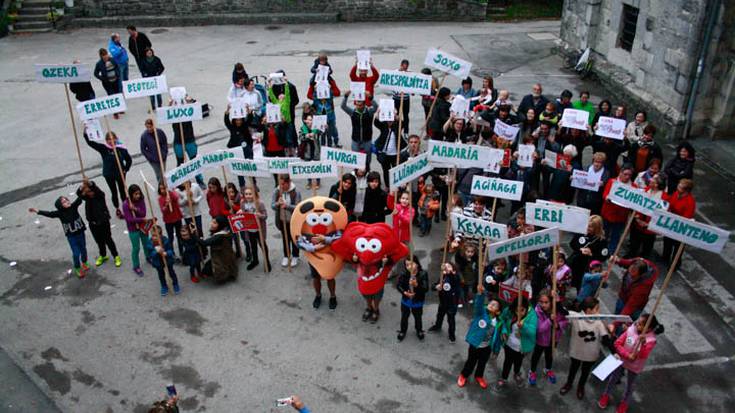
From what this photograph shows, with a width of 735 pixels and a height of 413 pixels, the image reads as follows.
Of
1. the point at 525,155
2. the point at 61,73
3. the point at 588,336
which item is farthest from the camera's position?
the point at 61,73

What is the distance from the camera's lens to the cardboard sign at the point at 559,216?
7.08 m

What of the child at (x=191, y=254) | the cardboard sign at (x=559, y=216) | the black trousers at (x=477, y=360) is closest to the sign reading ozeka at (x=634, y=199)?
the cardboard sign at (x=559, y=216)

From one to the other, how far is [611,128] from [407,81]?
140 inches

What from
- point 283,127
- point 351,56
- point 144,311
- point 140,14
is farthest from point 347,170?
point 140,14

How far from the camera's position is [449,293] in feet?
25.4

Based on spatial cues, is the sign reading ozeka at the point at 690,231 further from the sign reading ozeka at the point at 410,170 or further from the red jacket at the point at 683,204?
the sign reading ozeka at the point at 410,170

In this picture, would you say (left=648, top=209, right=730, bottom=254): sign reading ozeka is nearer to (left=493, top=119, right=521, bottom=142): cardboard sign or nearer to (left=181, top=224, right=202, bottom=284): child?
(left=493, top=119, right=521, bottom=142): cardboard sign

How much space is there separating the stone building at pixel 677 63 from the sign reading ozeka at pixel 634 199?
656 cm

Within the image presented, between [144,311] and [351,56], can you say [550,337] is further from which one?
[351,56]

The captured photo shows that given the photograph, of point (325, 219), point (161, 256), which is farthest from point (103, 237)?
point (325, 219)

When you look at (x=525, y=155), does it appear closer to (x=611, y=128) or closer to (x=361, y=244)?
(x=611, y=128)

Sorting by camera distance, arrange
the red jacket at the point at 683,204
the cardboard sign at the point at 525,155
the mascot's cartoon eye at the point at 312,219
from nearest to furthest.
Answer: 1. the mascot's cartoon eye at the point at 312,219
2. the red jacket at the point at 683,204
3. the cardboard sign at the point at 525,155

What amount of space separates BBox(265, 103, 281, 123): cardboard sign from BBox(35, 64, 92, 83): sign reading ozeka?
3.10 m

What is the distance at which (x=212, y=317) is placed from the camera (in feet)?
28.8
